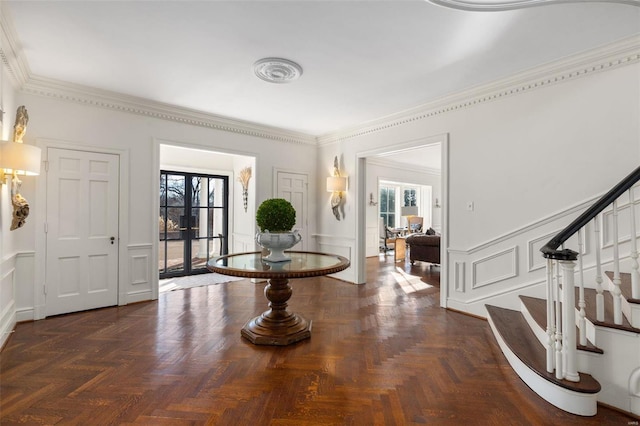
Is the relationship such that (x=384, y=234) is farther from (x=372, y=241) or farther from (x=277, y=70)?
(x=277, y=70)

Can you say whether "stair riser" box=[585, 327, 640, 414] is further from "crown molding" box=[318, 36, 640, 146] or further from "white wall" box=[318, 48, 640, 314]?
"crown molding" box=[318, 36, 640, 146]

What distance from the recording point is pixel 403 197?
9914mm

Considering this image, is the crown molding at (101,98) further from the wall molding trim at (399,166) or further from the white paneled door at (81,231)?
the wall molding trim at (399,166)

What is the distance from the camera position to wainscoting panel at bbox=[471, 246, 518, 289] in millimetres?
3324

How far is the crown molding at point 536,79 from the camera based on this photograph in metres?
2.71

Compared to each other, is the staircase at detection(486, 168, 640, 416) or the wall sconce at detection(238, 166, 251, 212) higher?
the wall sconce at detection(238, 166, 251, 212)

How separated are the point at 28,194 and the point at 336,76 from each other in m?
3.68

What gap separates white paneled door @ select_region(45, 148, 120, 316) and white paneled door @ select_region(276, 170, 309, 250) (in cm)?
255

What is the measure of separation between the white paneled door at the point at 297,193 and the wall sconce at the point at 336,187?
0.60 meters

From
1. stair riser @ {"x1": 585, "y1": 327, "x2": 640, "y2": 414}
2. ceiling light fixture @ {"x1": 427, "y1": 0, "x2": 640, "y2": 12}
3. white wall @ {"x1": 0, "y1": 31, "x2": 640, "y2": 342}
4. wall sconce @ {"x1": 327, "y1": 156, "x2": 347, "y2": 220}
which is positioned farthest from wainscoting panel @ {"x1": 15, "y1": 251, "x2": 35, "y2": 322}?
stair riser @ {"x1": 585, "y1": 327, "x2": 640, "y2": 414}

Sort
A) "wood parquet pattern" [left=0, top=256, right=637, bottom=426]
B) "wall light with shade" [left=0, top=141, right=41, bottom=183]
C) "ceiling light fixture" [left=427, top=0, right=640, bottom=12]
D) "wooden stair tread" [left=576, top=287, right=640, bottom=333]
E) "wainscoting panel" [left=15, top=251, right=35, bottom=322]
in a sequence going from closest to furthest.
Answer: "wood parquet pattern" [left=0, top=256, right=637, bottom=426] < "wooden stair tread" [left=576, top=287, right=640, bottom=333] < "ceiling light fixture" [left=427, top=0, right=640, bottom=12] < "wall light with shade" [left=0, top=141, right=41, bottom=183] < "wainscoting panel" [left=15, top=251, right=35, bottom=322]

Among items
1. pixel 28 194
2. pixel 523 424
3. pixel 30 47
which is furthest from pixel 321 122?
pixel 523 424

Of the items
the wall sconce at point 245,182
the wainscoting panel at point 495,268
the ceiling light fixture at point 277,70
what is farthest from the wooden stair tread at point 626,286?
the wall sconce at point 245,182

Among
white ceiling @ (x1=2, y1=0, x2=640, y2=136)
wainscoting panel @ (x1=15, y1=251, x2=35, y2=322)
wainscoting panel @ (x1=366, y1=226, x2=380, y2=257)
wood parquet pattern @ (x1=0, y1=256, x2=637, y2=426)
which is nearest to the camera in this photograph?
wood parquet pattern @ (x1=0, y1=256, x2=637, y2=426)
